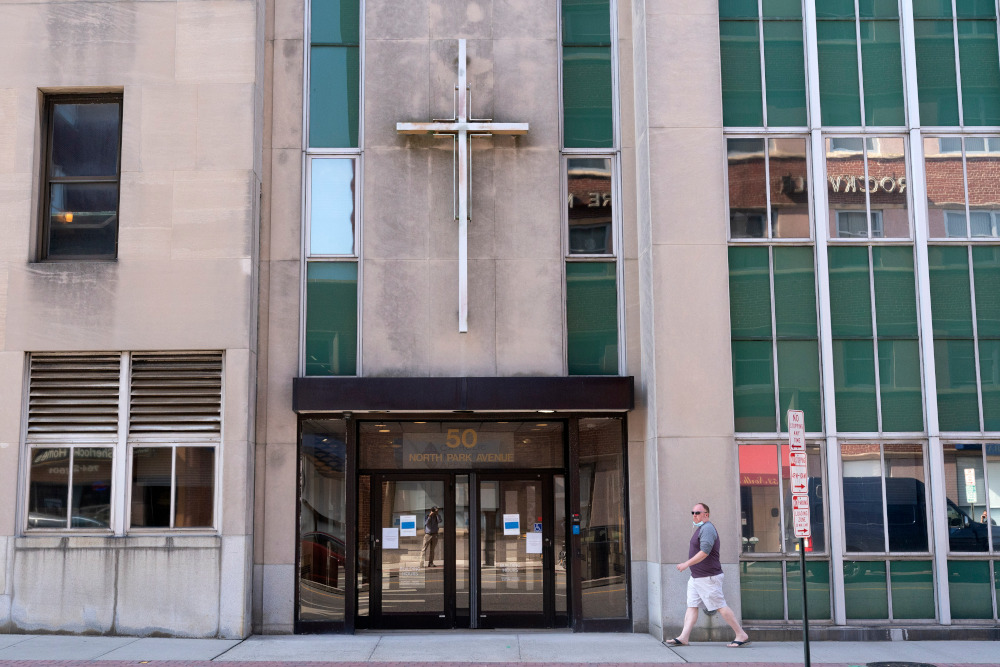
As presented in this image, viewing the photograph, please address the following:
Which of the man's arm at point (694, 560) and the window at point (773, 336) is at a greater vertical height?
the window at point (773, 336)

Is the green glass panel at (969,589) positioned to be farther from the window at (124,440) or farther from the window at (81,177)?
the window at (81,177)

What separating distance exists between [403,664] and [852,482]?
6458mm

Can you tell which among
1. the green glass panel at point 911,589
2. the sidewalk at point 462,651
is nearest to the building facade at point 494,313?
the green glass panel at point 911,589

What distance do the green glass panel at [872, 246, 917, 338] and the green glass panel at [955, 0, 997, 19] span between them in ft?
11.8

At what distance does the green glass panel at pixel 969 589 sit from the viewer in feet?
42.7

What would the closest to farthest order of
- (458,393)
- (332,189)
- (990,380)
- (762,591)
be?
1. (762,591)
2. (458,393)
3. (990,380)
4. (332,189)

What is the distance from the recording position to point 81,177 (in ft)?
46.2

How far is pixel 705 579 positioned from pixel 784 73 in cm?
717

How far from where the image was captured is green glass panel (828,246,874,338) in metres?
13.5

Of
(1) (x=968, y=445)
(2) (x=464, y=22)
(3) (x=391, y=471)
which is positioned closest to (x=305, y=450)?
(3) (x=391, y=471)

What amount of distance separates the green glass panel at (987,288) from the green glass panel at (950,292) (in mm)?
123

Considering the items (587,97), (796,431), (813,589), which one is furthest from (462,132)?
(813,589)

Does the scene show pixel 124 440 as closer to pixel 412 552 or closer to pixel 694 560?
pixel 412 552

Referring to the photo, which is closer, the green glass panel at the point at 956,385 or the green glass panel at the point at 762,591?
the green glass panel at the point at 762,591
